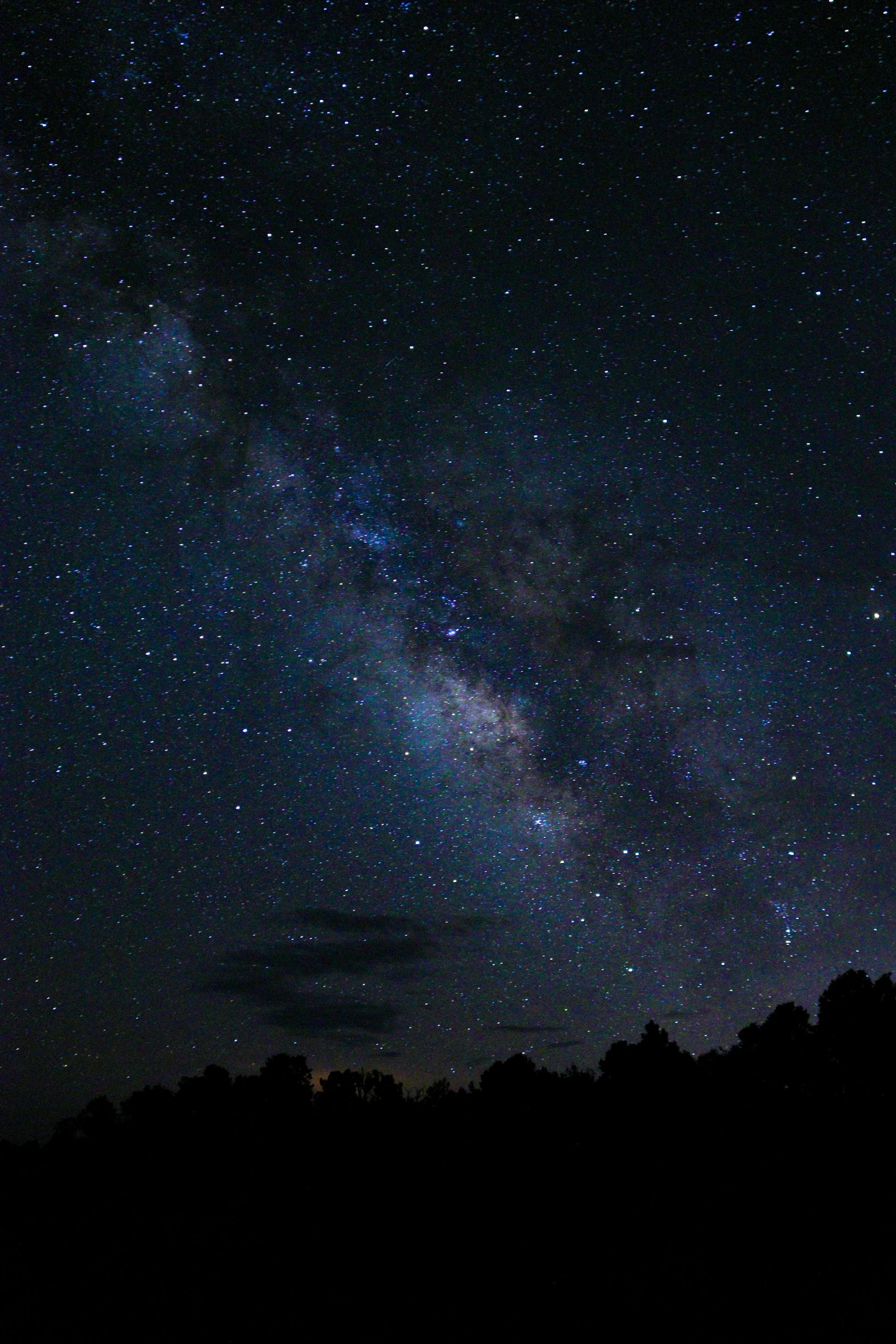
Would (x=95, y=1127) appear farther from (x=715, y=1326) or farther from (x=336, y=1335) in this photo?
(x=715, y=1326)

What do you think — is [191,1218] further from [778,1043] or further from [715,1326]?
[778,1043]

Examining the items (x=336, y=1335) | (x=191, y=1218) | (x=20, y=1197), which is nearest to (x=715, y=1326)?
(x=336, y=1335)

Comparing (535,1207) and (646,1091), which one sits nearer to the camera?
(535,1207)

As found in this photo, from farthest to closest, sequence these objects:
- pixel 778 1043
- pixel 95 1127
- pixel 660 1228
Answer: pixel 95 1127, pixel 778 1043, pixel 660 1228

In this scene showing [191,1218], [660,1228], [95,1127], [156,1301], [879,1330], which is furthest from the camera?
[95,1127]

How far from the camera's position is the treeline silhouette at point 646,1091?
93.0ft

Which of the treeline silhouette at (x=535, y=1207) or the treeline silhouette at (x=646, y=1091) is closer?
the treeline silhouette at (x=535, y=1207)

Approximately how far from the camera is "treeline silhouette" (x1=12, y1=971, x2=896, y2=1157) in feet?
93.0

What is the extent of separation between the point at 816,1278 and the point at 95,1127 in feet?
136

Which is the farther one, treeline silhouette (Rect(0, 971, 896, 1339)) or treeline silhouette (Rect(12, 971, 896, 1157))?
treeline silhouette (Rect(12, 971, 896, 1157))

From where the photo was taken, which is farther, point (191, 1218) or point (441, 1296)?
point (191, 1218)

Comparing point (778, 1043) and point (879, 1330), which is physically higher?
point (778, 1043)

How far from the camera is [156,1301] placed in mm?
→ 16219

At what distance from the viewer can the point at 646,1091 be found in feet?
105
